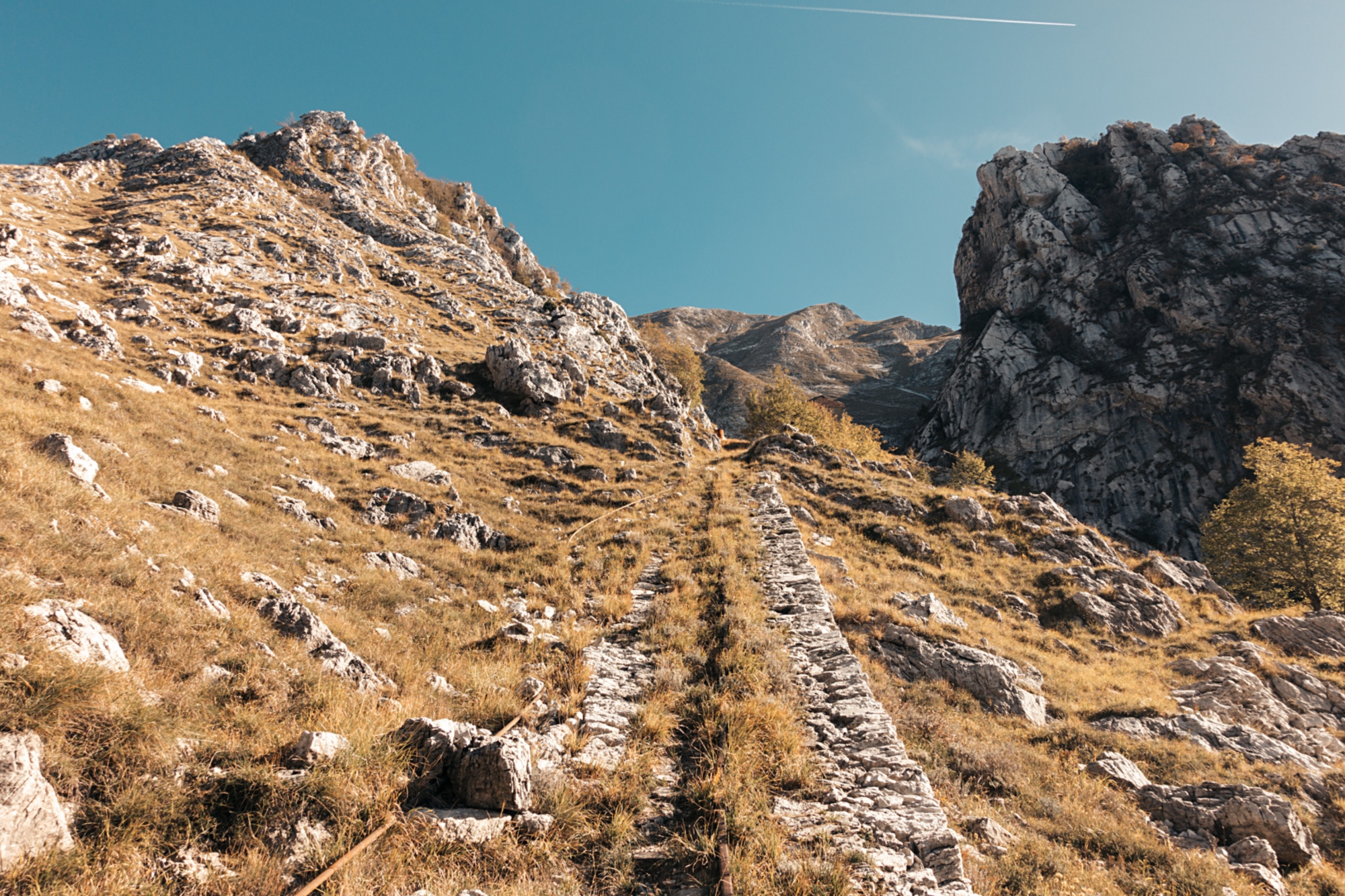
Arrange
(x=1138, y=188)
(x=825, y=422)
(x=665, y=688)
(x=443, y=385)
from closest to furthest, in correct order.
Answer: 1. (x=665, y=688)
2. (x=443, y=385)
3. (x=825, y=422)
4. (x=1138, y=188)

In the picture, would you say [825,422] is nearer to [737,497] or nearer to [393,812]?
[737,497]

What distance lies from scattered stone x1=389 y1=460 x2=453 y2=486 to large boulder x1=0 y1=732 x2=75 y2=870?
17.4m

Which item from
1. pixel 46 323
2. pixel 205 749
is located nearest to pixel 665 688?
pixel 205 749

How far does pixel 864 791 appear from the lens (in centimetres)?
661

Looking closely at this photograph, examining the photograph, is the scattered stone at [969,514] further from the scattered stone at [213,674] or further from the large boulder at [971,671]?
the scattered stone at [213,674]

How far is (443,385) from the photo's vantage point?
36.8m

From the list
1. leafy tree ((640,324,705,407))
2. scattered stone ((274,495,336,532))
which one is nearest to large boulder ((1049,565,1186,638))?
scattered stone ((274,495,336,532))

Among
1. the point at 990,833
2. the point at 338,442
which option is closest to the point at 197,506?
the point at 338,442

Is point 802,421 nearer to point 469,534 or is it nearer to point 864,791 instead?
point 469,534

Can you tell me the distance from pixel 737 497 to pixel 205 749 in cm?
2242

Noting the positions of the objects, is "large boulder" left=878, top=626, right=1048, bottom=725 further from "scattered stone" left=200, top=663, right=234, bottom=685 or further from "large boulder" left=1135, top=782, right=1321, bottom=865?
"scattered stone" left=200, top=663, right=234, bottom=685

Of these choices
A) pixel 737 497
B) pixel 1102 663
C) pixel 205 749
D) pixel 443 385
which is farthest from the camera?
pixel 443 385

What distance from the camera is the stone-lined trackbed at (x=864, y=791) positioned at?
545 centimetres

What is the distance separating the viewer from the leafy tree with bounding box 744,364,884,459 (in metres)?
53.0
